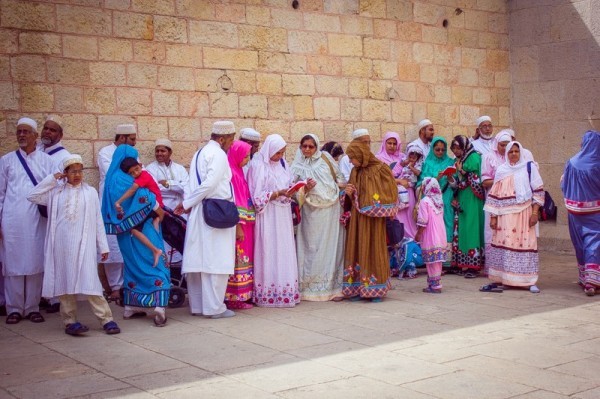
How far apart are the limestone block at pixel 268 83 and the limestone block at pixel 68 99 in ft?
7.26

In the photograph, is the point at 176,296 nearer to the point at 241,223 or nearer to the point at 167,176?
the point at 241,223

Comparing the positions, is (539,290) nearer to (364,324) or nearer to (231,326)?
(364,324)

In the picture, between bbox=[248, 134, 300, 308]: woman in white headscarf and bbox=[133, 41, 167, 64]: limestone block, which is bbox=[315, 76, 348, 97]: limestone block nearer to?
bbox=[133, 41, 167, 64]: limestone block

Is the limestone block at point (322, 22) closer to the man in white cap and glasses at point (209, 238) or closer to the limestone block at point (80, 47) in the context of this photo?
the limestone block at point (80, 47)

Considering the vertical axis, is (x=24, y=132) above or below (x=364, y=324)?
above

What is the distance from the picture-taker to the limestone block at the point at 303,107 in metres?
9.79

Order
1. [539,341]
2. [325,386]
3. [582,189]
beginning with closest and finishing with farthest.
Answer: [325,386]
[539,341]
[582,189]

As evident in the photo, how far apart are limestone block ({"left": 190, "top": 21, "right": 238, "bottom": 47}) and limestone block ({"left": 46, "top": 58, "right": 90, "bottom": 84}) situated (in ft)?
4.40

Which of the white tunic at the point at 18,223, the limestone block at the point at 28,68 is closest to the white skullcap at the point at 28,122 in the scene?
the white tunic at the point at 18,223

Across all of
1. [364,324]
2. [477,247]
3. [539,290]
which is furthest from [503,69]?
[364,324]

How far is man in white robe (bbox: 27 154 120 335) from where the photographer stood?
625cm

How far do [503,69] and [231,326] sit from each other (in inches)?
288

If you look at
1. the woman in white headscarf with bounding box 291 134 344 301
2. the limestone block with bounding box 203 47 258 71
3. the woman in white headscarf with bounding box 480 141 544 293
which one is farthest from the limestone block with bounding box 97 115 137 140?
the woman in white headscarf with bounding box 480 141 544 293

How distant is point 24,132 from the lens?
7188 mm
